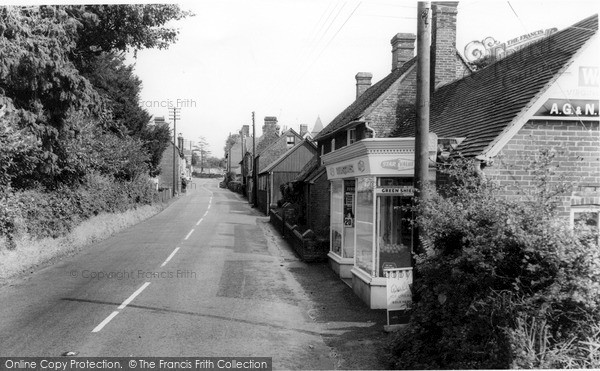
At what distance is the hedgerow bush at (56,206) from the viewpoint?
46.0 ft

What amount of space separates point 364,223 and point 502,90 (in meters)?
4.60

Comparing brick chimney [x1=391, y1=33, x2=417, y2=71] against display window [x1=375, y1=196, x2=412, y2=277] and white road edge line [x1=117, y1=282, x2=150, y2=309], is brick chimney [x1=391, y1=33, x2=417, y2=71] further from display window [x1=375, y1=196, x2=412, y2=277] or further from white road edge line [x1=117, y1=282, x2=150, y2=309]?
white road edge line [x1=117, y1=282, x2=150, y2=309]

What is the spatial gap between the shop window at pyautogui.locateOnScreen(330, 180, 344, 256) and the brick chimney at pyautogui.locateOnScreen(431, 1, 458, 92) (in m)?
5.58

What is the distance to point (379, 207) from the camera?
10797mm

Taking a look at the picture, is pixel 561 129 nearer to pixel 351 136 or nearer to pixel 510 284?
pixel 510 284

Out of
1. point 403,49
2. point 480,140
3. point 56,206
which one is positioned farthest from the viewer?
point 403,49

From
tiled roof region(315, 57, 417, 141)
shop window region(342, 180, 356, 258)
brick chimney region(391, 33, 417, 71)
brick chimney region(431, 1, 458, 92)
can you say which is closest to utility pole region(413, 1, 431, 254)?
shop window region(342, 180, 356, 258)

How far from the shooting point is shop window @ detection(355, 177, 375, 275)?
36.4ft

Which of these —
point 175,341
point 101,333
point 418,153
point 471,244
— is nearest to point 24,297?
point 101,333

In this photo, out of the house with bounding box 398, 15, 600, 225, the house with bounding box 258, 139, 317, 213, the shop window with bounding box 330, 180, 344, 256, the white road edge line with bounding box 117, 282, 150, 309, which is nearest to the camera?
the house with bounding box 398, 15, 600, 225

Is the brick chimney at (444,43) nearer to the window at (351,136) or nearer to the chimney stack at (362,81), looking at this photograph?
the window at (351,136)

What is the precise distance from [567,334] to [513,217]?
4.25ft

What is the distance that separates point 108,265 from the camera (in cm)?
1503

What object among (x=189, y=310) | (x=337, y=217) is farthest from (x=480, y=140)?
(x=189, y=310)
